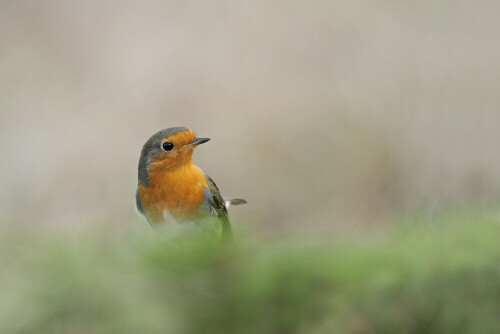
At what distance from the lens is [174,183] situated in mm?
2195

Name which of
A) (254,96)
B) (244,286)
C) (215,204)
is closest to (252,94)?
(254,96)

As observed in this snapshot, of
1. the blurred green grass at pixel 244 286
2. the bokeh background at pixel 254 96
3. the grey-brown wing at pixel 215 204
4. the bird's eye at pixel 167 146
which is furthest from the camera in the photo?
the bokeh background at pixel 254 96

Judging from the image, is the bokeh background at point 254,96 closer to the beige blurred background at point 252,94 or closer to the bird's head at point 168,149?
the beige blurred background at point 252,94

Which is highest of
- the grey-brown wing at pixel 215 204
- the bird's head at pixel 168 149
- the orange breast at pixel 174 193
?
the bird's head at pixel 168 149

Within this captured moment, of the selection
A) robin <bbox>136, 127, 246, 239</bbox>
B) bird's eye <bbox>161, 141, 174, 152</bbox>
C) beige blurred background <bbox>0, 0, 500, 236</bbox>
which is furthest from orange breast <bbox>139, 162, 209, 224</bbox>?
beige blurred background <bbox>0, 0, 500, 236</bbox>

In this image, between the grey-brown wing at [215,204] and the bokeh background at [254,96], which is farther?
the bokeh background at [254,96]

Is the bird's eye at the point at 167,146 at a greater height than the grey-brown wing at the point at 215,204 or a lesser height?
greater

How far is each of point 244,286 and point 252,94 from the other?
16.1 ft

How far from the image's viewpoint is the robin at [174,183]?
6.82ft

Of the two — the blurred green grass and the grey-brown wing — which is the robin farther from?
the blurred green grass

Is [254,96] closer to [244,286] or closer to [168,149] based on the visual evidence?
[168,149]

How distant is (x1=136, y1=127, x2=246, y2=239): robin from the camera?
81.9 inches

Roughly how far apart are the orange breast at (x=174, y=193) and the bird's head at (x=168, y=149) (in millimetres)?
22

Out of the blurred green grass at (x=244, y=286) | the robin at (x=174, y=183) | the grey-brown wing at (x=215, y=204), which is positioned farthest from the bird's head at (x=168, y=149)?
the blurred green grass at (x=244, y=286)
